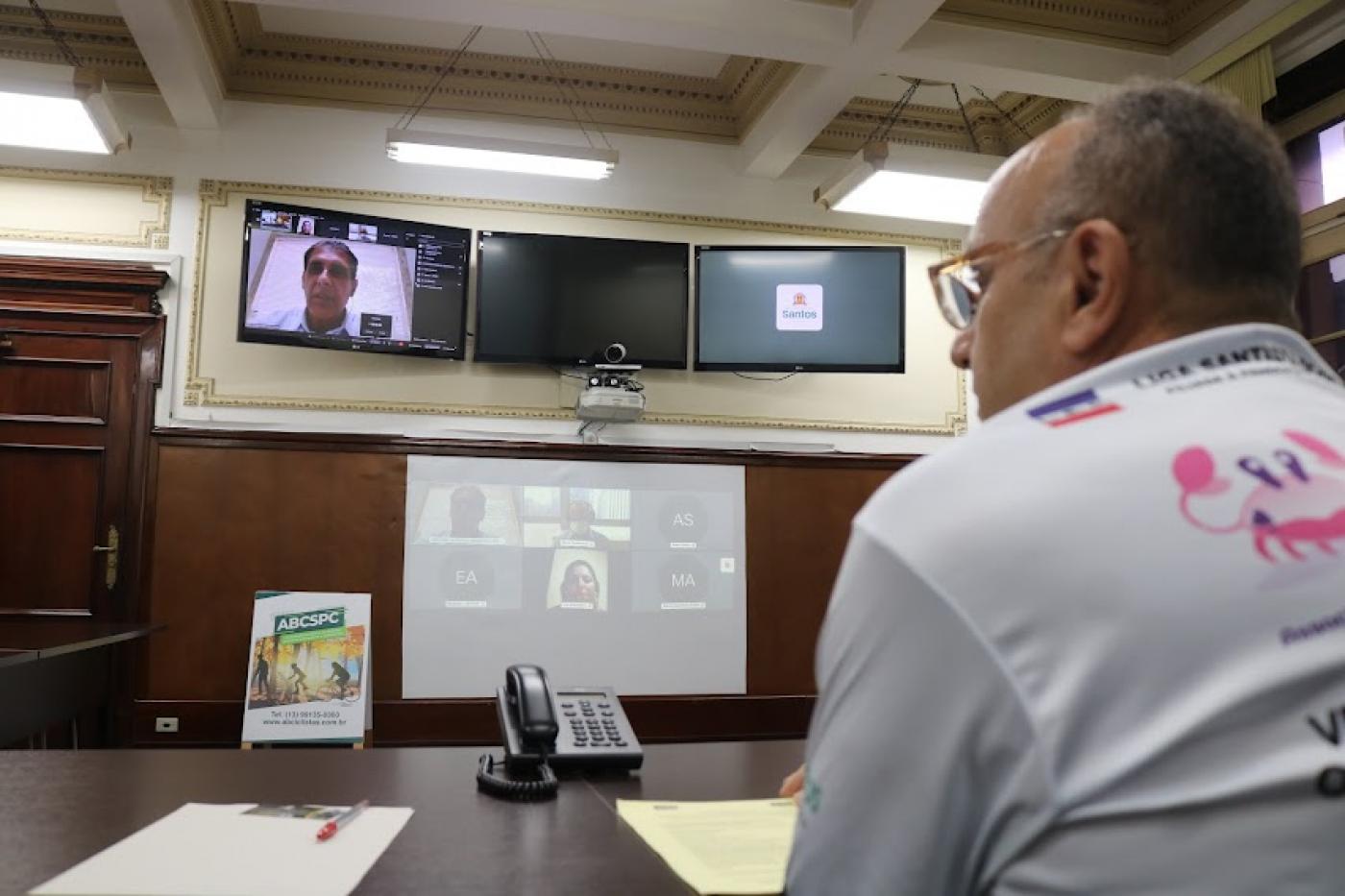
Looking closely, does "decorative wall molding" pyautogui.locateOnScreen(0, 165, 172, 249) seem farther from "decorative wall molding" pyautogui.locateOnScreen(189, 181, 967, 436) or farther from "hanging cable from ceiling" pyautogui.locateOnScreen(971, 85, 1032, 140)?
"hanging cable from ceiling" pyautogui.locateOnScreen(971, 85, 1032, 140)

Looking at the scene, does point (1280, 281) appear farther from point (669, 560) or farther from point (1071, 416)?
point (669, 560)

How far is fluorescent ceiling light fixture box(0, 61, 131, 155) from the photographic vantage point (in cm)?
373

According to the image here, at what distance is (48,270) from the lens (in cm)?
446

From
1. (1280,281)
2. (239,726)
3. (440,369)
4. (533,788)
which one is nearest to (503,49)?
(440,369)

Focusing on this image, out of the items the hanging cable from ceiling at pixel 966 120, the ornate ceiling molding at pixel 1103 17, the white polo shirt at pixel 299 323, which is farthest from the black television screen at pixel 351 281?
the hanging cable from ceiling at pixel 966 120

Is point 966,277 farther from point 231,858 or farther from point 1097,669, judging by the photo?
point 231,858

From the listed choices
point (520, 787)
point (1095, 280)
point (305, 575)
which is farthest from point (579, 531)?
point (1095, 280)

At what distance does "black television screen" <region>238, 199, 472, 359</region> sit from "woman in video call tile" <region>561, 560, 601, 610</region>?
116 cm

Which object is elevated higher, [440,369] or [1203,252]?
[440,369]

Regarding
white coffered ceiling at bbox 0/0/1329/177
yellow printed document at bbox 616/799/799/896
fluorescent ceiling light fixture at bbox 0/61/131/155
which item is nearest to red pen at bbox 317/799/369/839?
yellow printed document at bbox 616/799/799/896

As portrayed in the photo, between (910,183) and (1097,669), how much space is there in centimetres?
A: 441

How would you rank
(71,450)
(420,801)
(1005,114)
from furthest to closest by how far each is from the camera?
1. (1005,114)
2. (71,450)
3. (420,801)

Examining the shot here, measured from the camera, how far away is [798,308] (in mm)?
4945

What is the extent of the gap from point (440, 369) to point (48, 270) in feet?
5.85
